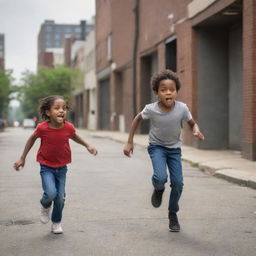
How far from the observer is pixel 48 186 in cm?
552

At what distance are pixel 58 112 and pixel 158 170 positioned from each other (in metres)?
1.17

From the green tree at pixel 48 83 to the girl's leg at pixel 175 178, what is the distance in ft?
189

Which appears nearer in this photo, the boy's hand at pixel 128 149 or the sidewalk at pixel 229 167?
the boy's hand at pixel 128 149

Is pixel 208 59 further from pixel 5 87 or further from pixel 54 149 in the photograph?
pixel 5 87

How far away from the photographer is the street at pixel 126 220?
500 centimetres

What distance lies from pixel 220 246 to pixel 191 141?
1400 cm

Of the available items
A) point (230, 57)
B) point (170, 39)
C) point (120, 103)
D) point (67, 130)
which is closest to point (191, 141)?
point (230, 57)

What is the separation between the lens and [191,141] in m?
19.0

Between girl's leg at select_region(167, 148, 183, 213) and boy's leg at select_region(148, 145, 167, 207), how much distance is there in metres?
0.09

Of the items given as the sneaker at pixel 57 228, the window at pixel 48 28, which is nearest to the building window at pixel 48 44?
the window at pixel 48 28

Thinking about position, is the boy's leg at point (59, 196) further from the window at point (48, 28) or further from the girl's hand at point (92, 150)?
the window at point (48, 28)

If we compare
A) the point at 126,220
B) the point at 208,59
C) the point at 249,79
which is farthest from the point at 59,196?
the point at 208,59

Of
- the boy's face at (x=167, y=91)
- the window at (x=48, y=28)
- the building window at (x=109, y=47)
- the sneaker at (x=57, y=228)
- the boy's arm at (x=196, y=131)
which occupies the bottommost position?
the sneaker at (x=57, y=228)

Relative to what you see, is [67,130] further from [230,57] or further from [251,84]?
[230,57]
